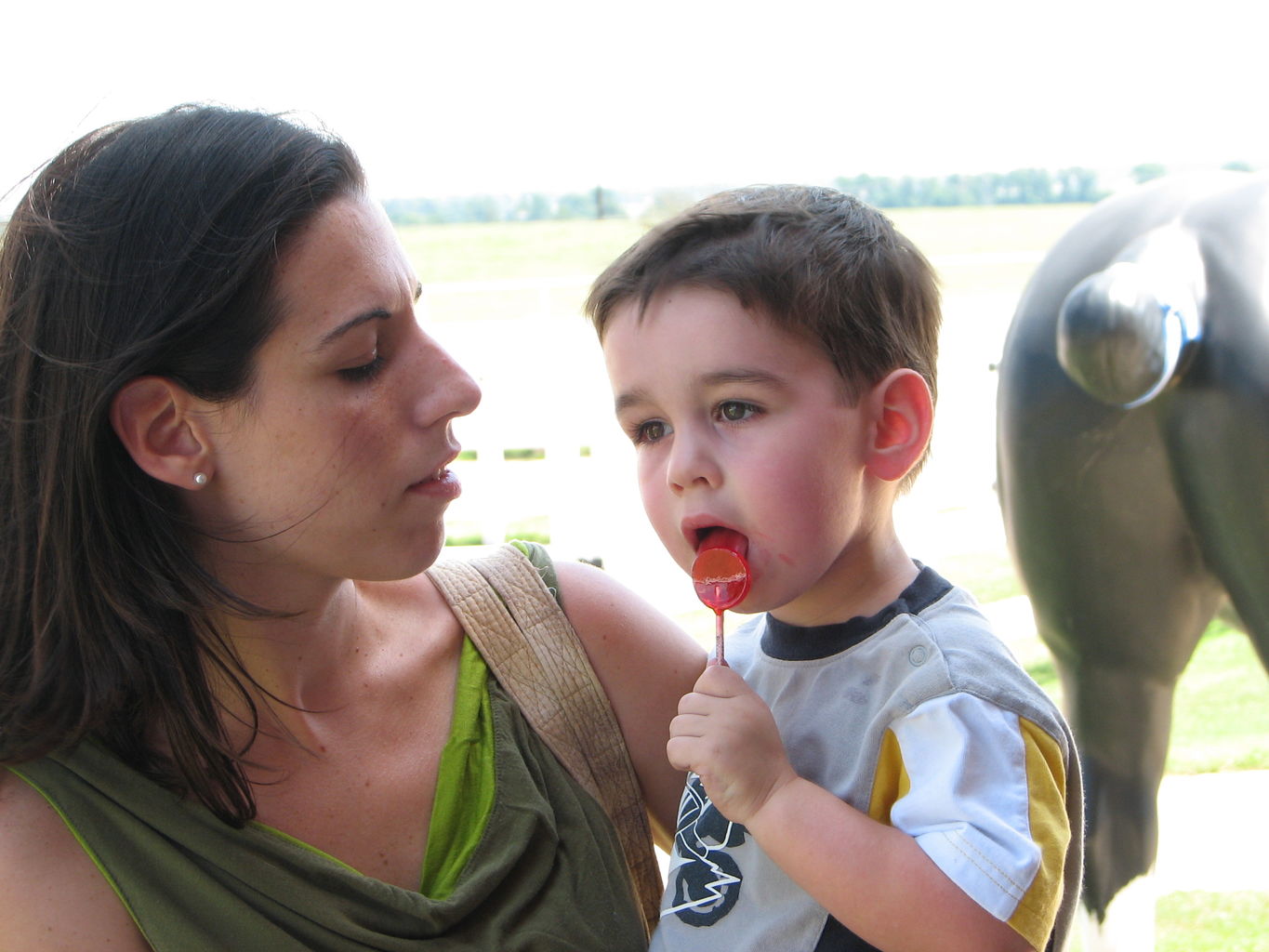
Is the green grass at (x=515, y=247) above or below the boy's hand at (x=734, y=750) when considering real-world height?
below

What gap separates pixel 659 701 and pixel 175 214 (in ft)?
2.74

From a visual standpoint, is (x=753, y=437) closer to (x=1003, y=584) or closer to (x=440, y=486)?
(x=440, y=486)

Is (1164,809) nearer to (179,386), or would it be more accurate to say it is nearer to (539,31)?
(179,386)

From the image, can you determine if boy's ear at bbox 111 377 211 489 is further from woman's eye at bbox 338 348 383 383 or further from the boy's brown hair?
the boy's brown hair

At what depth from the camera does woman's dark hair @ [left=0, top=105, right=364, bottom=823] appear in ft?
4.07

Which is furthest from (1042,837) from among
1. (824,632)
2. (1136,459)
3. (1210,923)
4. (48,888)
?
(1210,923)

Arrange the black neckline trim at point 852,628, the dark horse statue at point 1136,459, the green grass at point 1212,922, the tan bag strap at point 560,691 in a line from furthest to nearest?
the green grass at point 1212,922 < the dark horse statue at point 1136,459 < the tan bag strap at point 560,691 < the black neckline trim at point 852,628

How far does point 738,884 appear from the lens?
1270 millimetres

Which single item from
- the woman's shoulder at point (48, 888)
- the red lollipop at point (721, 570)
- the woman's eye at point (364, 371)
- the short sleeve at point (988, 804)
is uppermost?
the woman's eye at point (364, 371)

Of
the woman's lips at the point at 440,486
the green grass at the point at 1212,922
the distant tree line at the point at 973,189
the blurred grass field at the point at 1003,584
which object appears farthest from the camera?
the distant tree line at the point at 973,189

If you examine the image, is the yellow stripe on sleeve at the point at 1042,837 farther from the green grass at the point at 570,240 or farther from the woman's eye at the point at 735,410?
the green grass at the point at 570,240

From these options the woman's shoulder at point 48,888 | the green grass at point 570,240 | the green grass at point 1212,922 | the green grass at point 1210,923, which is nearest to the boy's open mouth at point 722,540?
the woman's shoulder at point 48,888

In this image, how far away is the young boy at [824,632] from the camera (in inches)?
41.9

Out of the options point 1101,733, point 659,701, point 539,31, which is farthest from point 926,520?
point 539,31
